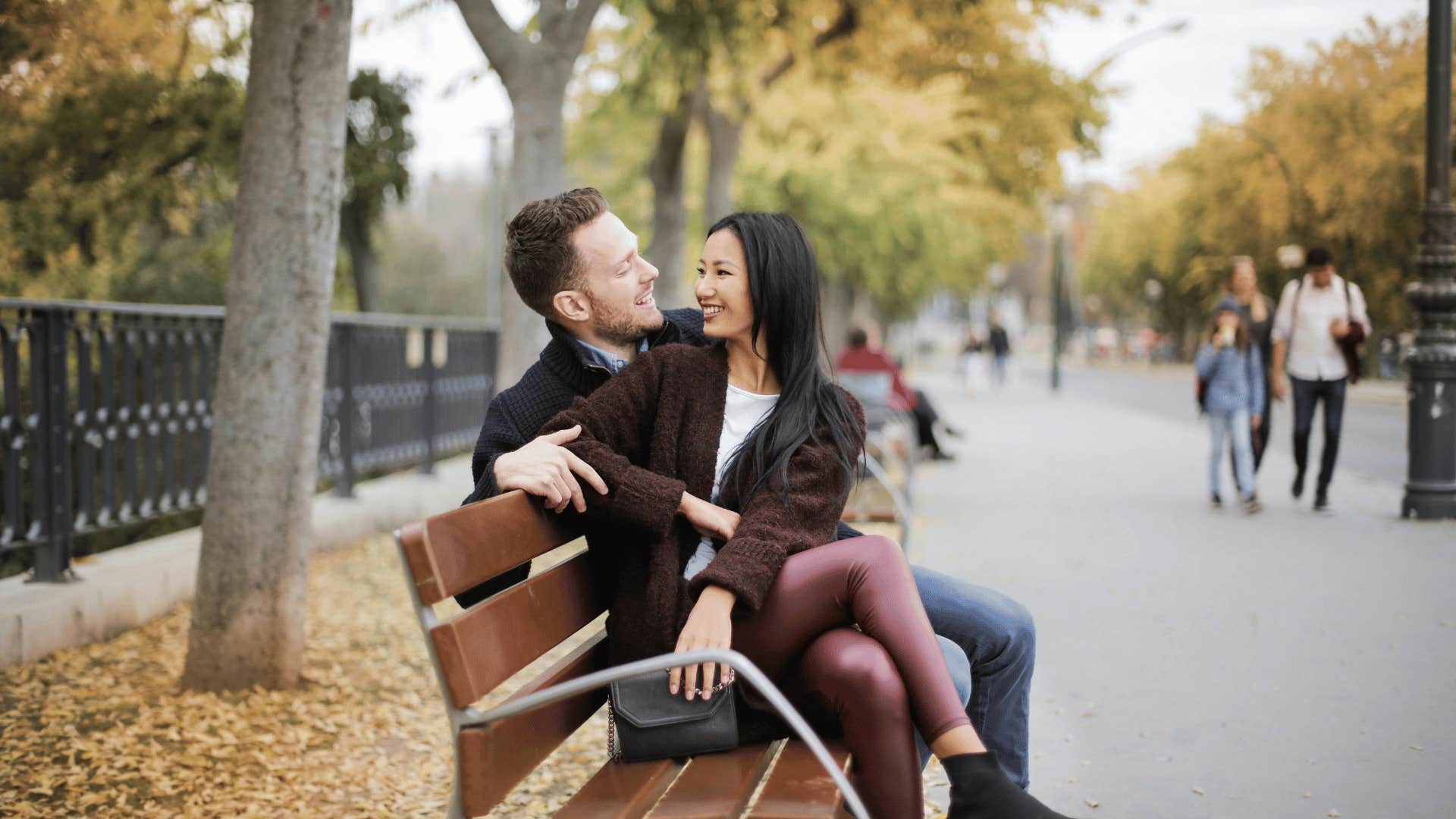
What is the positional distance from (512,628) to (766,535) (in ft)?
1.84

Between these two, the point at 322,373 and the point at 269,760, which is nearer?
the point at 269,760

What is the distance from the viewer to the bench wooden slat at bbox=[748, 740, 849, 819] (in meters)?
2.33

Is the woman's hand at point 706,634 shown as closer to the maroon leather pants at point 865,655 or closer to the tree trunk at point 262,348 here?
the maroon leather pants at point 865,655

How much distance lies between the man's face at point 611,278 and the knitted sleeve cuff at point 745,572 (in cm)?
70

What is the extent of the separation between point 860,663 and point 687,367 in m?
0.78

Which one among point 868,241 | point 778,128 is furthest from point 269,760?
point 868,241

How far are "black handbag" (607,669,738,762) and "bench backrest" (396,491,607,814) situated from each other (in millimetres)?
166

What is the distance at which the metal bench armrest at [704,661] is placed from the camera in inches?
88.8

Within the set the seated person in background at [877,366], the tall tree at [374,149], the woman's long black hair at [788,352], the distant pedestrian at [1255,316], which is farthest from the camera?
the tall tree at [374,149]

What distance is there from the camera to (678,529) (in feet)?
9.79

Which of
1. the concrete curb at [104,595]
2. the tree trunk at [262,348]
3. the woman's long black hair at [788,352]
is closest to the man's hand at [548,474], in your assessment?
the woman's long black hair at [788,352]

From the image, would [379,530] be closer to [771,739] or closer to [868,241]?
[771,739]

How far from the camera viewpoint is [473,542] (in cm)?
246

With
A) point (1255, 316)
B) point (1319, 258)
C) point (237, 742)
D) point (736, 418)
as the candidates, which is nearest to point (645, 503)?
point (736, 418)
